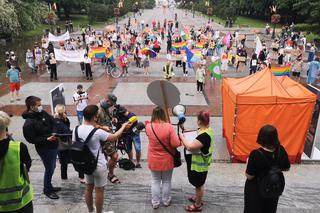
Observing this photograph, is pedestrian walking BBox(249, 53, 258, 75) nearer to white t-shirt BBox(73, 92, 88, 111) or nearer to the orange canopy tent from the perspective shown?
the orange canopy tent

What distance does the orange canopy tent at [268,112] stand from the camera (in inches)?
298

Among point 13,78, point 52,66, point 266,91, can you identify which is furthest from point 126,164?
point 52,66

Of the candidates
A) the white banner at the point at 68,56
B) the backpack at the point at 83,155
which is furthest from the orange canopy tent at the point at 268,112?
the white banner at the point at 68,56

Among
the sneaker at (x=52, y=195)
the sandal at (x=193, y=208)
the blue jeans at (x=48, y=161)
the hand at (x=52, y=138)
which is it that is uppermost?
the hand at (x=52, y=138)

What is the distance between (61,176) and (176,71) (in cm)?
1384

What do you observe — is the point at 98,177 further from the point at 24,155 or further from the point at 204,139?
the point at 204,139

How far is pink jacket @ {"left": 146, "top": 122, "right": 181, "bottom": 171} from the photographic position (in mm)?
5066

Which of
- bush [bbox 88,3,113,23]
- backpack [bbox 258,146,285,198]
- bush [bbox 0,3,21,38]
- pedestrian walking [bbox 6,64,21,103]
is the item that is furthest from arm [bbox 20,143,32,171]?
bush [bbox 88,3,113,23]

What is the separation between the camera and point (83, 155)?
4641 millimetres

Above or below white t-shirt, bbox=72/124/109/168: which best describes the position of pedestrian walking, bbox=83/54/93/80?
below

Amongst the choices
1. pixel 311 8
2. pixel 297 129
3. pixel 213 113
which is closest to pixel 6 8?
pixel 213 113

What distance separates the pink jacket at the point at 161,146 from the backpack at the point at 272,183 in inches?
57.7

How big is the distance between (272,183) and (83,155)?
2403 millimetres

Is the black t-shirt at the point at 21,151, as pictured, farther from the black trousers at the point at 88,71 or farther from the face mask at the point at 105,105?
the black trousers at the point at 88,71
